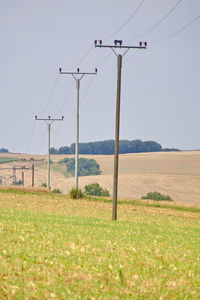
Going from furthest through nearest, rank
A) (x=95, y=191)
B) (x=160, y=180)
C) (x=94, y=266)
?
(x=160, y=180)
(x=95, y=191)
(x=94, y=266)

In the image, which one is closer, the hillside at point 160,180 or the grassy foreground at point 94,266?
the grassy foreground at point 94,266

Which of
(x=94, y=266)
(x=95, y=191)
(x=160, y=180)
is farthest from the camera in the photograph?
(x=160, y=180)

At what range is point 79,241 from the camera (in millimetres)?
21906

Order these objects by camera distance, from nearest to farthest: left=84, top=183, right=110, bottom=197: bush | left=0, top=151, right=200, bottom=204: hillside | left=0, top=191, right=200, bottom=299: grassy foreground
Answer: left=0, top=191, right=200, bottom=299: grassy foreground, left=84, top=183, right=110, bottom=197: bush, left=0, top=151, right=200, bottom=204: hillside

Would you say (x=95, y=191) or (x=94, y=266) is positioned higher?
(x=94, y=266)

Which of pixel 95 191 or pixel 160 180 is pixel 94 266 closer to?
pixel 95 191

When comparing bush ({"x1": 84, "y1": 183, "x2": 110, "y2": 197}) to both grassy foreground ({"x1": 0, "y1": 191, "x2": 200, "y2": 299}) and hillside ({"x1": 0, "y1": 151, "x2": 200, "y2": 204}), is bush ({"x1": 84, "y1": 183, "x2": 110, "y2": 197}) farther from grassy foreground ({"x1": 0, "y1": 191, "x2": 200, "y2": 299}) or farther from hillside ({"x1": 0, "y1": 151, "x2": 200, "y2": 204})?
grassy foreground ({"x1": 0, "y1": 191, "x2": 200, "y2": 299})

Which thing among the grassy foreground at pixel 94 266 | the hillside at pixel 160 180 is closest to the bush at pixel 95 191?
the hillside at pixel 160 180

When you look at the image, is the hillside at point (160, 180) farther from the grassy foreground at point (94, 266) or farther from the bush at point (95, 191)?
the grassy foreground at point (94, 266)

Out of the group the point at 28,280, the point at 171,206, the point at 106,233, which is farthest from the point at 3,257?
the point at 171,206

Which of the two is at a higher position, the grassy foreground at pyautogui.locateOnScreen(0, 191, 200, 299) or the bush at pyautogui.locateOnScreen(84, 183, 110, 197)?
the grassy foreground at pyautogui.locateOnScreen(0, 191, 200, 299)

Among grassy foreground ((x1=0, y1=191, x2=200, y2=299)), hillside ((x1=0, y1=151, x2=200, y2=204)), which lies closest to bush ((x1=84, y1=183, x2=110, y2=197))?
hillside ((x1=0, y1=151, x2=200, y2=204))

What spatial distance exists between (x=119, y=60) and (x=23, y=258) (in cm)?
2580

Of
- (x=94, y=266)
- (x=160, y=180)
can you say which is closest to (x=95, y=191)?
(x=160, y=180)
